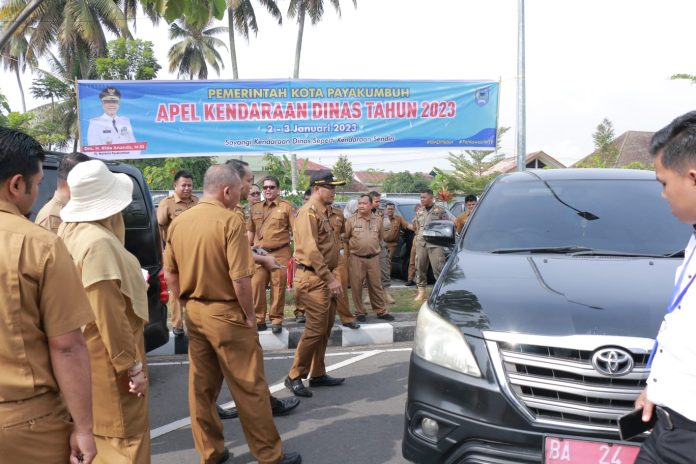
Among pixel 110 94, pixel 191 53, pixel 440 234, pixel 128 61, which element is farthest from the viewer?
pixel 191 53

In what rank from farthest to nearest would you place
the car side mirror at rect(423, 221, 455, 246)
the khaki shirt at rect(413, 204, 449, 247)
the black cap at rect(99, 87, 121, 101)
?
the khaki shirt at rect(413, 204, 449, 247) < the black cap at rect(99, 87, 121, 101) < the car side mirror at rect(423, 221, 455, 246)

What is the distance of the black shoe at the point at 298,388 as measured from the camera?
4574 millimetres

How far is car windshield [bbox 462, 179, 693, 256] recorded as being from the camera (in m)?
3.29

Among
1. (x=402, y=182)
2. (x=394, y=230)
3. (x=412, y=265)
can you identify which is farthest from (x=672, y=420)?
(x=402, y=182)

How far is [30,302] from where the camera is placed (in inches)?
64.8

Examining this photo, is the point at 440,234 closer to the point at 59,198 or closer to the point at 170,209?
the point at 59,198

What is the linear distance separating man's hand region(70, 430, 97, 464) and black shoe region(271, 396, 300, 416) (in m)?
2.42

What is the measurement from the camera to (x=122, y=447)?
239cm

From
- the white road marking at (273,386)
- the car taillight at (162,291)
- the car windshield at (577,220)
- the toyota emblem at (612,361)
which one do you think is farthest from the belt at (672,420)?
the car taillight at (162,291)

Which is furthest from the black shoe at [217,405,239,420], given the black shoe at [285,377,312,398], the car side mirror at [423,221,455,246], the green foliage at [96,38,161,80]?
the green foliage at [96,38,161,80]

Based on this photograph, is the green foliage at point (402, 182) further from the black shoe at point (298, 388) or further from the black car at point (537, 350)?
the black car at point (537, 350)

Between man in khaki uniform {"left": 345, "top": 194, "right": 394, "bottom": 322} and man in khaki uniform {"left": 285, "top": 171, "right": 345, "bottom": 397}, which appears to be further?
man in khaki uniform {"left": 345, "top": 194, "right": 394, "bottom": 322}

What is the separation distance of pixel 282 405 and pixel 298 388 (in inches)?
14.9

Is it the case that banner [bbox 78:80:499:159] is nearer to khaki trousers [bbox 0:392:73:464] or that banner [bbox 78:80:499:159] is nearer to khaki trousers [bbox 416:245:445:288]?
khaki trousers [bbox 416:245:445:288]
